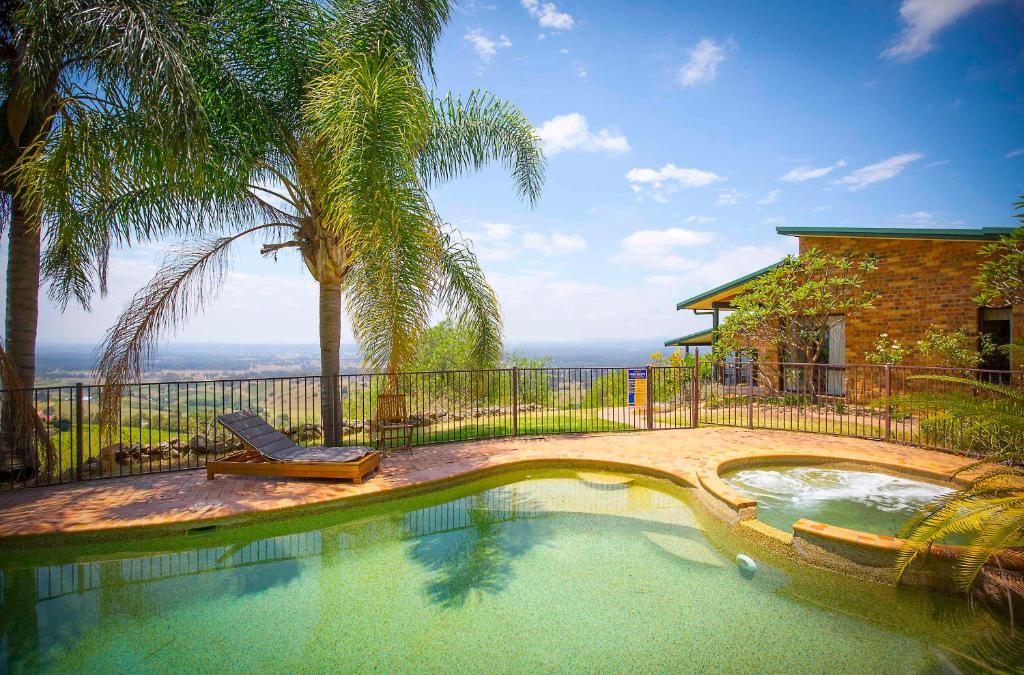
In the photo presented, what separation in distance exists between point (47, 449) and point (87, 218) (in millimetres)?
3013

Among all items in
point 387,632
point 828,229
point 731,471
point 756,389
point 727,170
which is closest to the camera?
point 387,632

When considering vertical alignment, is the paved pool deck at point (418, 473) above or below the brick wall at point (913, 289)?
below

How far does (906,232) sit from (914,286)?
1.59 m

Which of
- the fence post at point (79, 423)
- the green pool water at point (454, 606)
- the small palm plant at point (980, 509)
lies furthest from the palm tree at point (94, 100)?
the small palm plant at point (980, 509)

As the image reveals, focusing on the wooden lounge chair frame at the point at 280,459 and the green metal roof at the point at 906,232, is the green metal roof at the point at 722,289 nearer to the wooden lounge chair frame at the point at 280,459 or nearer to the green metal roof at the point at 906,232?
the green metal roof at the point at 906,232

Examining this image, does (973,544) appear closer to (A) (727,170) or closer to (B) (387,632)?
(B) (387,632)

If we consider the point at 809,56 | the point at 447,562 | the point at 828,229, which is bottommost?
the point at 447,562

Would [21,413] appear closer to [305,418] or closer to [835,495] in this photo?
[305,418]

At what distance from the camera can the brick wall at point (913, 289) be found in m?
11.4

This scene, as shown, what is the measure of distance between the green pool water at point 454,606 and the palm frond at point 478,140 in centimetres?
659

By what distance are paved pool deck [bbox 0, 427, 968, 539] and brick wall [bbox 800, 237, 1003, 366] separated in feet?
20.6

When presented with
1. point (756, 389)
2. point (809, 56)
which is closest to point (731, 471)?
point (756, 389)

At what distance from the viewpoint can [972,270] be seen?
11266mm

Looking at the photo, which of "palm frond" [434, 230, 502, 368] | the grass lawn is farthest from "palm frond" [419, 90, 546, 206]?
the grass lawn
